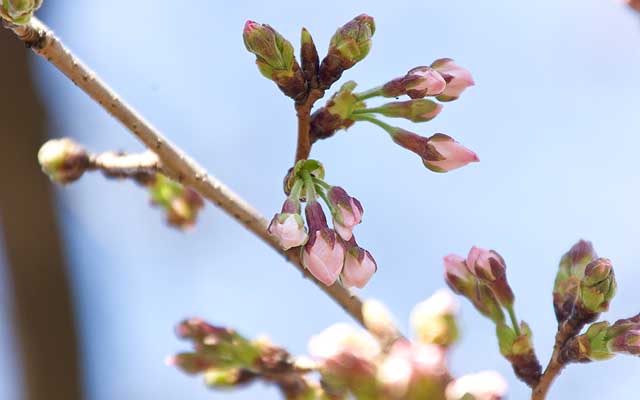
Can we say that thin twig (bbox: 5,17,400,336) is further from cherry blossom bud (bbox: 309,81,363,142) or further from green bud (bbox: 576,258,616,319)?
green bud (bbox: 576,258,616,319)

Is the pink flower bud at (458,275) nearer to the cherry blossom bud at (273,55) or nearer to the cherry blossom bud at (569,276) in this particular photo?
the cherry blossom bud at (569,276)

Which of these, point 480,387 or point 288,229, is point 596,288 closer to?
point 480,387

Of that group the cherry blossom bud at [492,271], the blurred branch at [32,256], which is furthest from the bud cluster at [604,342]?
the blurred branch at [32,256]

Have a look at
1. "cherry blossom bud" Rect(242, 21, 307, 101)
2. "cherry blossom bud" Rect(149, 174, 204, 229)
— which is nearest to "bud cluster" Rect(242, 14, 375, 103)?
"cherry blossom bud" Rect(242, 21, 307, 101)

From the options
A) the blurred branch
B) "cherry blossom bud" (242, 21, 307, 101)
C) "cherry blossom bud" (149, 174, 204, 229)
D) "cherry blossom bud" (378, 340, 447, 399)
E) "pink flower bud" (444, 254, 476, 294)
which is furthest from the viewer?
the blurred branch

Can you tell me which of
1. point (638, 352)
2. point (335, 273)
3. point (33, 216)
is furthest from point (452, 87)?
point (33, 216)
